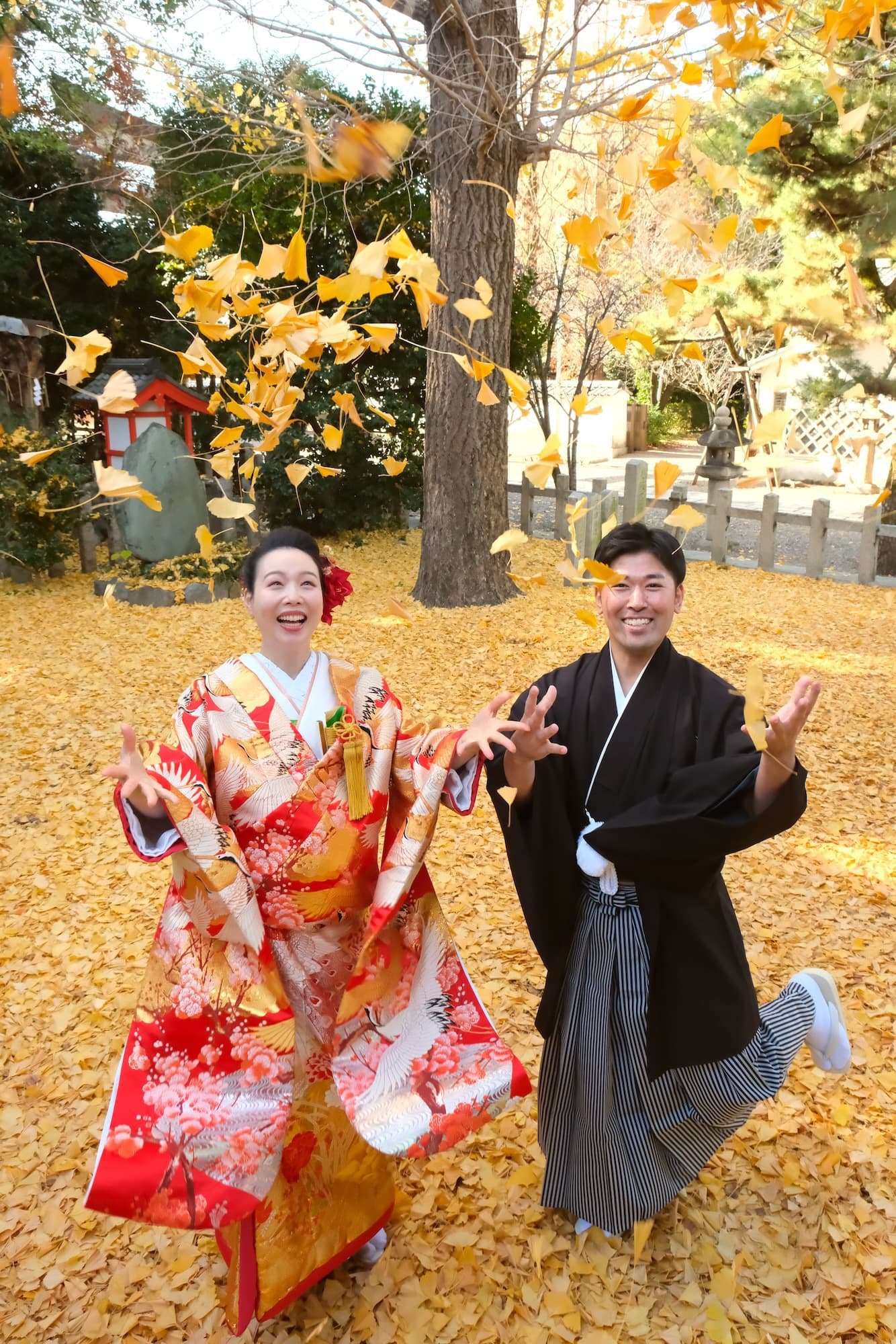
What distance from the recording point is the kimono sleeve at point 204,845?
6.84 feet

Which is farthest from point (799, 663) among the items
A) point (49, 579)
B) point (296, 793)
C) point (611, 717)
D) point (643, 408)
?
point (643, 408)

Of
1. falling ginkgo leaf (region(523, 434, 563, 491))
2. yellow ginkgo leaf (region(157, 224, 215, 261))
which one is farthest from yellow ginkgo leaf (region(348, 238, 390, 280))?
falling ginkgo leaf (region(523, 434, 563, 491))

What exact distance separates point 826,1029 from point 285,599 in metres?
1.83

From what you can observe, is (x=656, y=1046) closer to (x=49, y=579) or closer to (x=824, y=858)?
(x=824, y=858)

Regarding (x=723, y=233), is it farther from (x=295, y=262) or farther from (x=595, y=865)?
(x=595, y=865)

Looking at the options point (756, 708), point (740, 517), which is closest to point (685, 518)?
point (756, 708)

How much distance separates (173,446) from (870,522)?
23.9ft

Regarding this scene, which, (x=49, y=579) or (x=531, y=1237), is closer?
(x=531, y=1237)

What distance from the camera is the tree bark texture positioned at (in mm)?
7355

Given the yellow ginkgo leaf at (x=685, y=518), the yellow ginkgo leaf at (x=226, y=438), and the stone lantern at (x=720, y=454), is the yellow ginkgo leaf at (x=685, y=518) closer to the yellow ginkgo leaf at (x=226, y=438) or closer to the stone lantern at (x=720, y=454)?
the yellow ginkgo leaf at (x=226, y=438)

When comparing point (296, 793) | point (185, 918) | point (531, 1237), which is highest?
point (296, 793)

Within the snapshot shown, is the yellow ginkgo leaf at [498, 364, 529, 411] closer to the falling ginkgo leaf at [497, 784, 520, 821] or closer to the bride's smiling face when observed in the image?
the bride's smiling face

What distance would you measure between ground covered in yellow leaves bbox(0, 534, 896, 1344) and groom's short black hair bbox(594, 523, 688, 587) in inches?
72.2

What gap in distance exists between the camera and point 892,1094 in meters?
3.13
